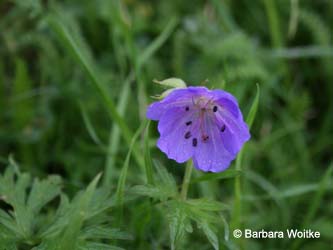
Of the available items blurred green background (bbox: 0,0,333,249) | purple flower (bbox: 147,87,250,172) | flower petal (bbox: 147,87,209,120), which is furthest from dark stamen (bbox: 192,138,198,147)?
blurred green background (bbox: 0,0,333,249)

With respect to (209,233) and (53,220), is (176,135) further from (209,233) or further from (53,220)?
(53,220)

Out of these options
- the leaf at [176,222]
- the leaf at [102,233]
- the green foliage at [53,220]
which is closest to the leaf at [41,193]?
the green foliage at [53,220]

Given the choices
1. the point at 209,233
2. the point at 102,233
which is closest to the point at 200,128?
the point at 209,233

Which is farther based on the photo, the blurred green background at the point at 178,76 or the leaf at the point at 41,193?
the blurred green background at the point at 178,76

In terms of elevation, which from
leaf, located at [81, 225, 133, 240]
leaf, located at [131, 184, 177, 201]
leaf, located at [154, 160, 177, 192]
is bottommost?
leaf, located at [81, 225, 133, 240]

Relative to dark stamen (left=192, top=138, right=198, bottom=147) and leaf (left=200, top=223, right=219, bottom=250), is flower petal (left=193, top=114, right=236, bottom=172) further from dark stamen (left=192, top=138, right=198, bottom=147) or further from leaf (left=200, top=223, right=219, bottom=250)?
leaf (left=200, top=223, right=219, bottom=250)

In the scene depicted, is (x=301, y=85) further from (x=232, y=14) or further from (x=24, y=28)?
(x=24, y=28)

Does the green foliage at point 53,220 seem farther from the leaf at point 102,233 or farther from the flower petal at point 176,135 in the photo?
the flower petal at point 176,135
